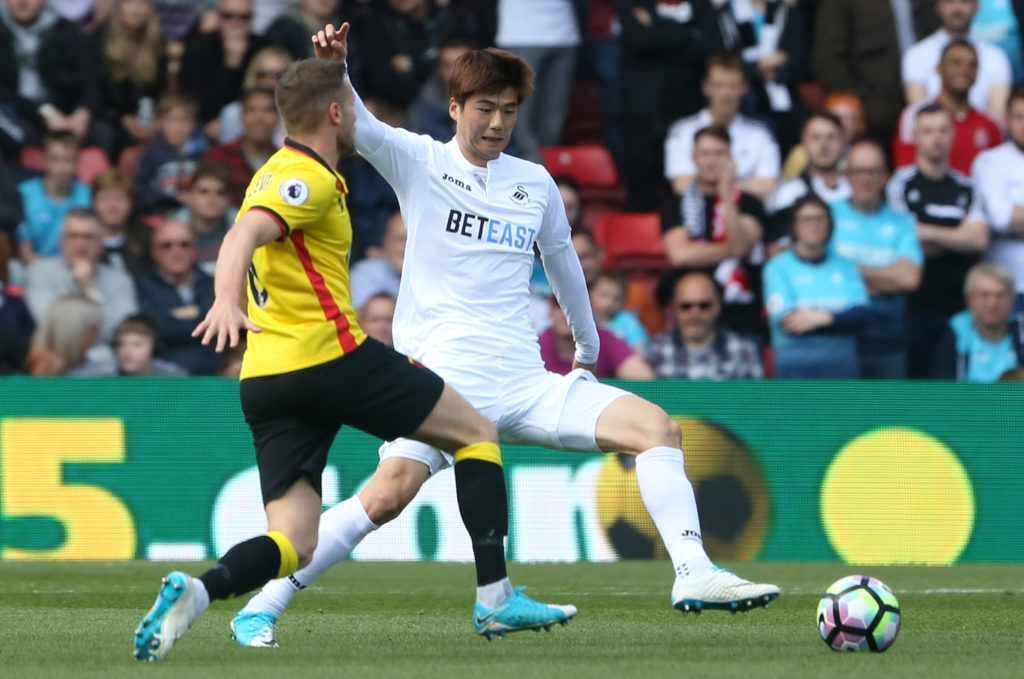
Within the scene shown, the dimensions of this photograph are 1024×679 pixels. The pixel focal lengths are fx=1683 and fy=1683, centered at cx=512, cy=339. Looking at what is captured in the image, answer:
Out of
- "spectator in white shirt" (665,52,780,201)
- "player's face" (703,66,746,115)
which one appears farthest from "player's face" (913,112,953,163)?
"player's face" (703,66,746,115)

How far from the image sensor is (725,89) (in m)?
12.6

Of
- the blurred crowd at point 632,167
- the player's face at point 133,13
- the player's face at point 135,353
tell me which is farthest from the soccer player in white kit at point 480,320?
the player's face at point 133,13

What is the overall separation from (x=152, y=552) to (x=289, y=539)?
552cm

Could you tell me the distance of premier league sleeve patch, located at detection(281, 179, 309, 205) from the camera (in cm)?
522

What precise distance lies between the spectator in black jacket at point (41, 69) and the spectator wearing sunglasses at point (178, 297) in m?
1.40

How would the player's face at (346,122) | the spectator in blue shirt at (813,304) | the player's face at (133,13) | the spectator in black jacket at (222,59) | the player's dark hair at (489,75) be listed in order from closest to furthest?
the player's face at (346,122), the player's dark hair at (489,75), the spectator in blue shirt at (813,304), the player's face at (133,13), the spectator in black jacket at (222,59)

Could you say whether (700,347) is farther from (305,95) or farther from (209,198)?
(305,95)

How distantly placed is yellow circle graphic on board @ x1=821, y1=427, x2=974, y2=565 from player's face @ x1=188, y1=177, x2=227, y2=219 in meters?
4.64

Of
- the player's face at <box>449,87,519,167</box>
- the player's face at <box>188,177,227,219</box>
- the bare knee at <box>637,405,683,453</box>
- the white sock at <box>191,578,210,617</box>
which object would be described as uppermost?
the player's face at <box>449,87,519,167</box>

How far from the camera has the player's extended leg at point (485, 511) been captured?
217 inches

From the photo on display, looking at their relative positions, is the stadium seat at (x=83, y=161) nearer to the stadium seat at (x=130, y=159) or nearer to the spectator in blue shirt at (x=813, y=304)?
the stadium seat at (x=130, y=159)

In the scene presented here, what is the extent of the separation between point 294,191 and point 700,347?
6.78 m

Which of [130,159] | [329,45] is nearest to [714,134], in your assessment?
[130,159]

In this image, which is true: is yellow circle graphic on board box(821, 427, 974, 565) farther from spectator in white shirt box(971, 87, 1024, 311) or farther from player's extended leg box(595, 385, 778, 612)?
player's extended leg box(595, 385, 778, 612)
